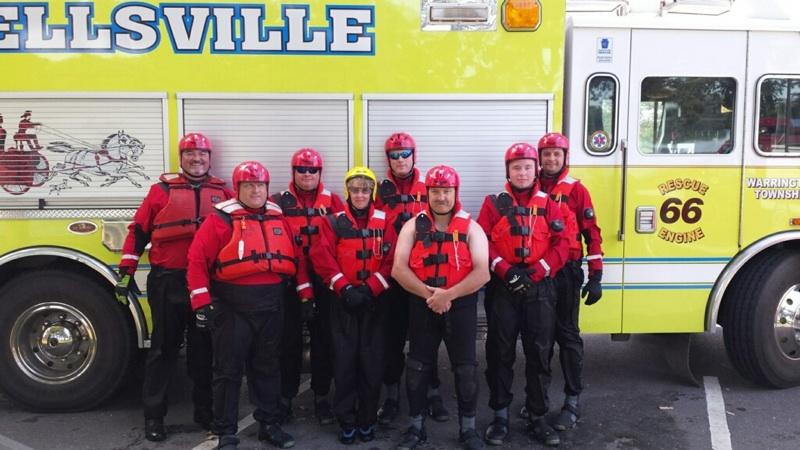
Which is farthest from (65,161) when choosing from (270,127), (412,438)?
(412,438)

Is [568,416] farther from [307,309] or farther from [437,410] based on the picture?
[307,309]

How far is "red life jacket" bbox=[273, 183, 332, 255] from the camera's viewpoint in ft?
15.2

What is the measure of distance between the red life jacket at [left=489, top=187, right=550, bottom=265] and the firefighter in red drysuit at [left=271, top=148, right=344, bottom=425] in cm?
114

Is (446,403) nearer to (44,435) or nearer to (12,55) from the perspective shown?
(44,435)

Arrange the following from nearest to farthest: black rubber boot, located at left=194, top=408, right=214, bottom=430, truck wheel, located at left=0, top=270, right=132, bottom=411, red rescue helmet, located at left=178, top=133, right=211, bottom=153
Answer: red rescue helmet, located at left=178, top=133, right=211, bottom=153, black rubber boot, located at left=194, top=408, right=214, bottom=430, truck wheel, located at left=0, top=270, right=132, bottom=411

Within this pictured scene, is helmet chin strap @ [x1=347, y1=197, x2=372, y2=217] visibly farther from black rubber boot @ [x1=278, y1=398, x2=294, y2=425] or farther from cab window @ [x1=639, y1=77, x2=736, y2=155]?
cab window @ [x1=639, y1=77, x2=736, y2=155]

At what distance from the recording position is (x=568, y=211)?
4.54 metres

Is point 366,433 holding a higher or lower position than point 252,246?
lower

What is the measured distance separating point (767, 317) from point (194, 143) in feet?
14.5

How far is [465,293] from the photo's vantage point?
165 inches

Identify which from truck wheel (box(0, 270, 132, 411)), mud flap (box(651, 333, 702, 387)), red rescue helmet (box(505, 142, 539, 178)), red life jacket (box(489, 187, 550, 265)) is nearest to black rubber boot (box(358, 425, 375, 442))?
red life jacket (box(489, 187, 550, 265))

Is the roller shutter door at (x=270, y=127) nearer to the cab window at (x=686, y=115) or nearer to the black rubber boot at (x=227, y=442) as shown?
the black rubber boot at (x=227, y=442)

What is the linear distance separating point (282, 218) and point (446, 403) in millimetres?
2063

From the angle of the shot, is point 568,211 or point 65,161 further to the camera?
point 65,161
